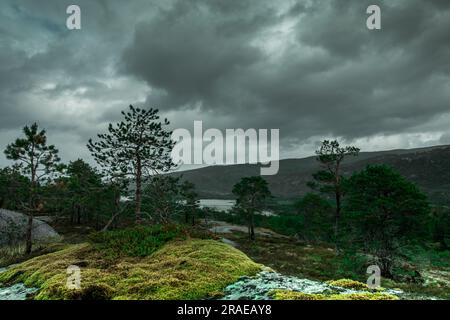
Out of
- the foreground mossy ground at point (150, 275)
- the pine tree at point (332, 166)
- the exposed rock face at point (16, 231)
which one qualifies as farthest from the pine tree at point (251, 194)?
the foreground mossy ground at point (150, 275)

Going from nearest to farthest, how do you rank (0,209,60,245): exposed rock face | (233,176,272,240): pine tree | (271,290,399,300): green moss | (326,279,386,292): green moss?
(271,290,399,300): green moss, (326,279,386,292): green moss, (0,209,60,245): exposed rock face, (233,176,272,240): pine tree

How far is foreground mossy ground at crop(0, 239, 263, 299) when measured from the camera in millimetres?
5758

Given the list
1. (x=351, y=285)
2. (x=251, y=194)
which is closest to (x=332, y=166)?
(x=251, y=194)

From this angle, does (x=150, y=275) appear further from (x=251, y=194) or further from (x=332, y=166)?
(x=251, y=194)

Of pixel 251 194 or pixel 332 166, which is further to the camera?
pixel 251 194

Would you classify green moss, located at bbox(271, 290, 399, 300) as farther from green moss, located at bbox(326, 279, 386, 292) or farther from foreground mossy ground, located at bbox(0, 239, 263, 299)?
foreground mossy ground, located at bbox(0, 239, 263, 299)

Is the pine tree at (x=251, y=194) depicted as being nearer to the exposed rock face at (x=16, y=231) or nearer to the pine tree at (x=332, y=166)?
the pine tree at (x=332, y=166)

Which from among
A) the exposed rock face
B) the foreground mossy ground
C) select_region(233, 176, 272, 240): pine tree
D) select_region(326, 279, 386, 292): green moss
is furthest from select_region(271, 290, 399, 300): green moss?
select_region(233, 176, 272, 240): pine tree

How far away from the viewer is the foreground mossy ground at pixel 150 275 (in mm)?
5758

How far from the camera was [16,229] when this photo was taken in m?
32.8

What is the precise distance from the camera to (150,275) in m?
6.73
